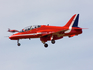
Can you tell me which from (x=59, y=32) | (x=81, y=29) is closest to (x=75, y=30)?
(x=81, y=29)

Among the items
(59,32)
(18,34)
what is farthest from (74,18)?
(18,34)

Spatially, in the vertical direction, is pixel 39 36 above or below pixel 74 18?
below

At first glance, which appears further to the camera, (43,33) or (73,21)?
(73,21)

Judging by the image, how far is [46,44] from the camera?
5875 cm

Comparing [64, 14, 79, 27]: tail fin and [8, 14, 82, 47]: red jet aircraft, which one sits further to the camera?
[64, 14, 79, 27]: tail fin

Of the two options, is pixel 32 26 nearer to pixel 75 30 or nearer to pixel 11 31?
pixel 11 31

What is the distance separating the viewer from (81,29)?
61.3 meters

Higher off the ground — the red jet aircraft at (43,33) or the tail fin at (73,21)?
the tail fin at (73,21)

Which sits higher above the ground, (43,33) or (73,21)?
(73,21)

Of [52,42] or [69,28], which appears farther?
[69,28]

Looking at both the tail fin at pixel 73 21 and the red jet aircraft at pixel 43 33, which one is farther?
the tail fin at pixel 73 21

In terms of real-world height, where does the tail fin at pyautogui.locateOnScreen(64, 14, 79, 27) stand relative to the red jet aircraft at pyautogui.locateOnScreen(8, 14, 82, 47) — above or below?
above

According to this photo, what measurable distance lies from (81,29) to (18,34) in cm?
1618

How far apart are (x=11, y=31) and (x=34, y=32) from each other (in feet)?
21.8
